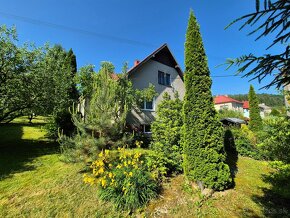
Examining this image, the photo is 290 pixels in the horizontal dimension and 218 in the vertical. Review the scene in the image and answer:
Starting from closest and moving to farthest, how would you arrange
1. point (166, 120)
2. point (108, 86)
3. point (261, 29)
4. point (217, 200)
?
point (261, 29) → point (217, 200) → point (166, 120) → point (108, 86)

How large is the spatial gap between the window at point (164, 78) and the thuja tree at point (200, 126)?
912cm

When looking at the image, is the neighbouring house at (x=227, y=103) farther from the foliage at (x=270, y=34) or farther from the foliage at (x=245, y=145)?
the foliage at (x=270, y=34)

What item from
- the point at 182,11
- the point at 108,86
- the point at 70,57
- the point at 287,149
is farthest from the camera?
the point at 70,57

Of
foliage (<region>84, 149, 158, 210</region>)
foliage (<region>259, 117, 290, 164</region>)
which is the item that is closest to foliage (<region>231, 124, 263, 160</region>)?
foliage (<region>259, 117, 290, 164</region>)

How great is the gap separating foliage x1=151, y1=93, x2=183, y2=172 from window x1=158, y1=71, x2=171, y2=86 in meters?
8.74

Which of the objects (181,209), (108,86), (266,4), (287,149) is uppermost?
(108,86)

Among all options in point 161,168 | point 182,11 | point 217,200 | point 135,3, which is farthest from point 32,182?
point 182,11

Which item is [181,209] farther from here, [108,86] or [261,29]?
[108,86]

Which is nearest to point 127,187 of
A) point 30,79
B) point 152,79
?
point 30,79

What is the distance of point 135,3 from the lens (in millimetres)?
10977

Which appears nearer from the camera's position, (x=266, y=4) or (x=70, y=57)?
(x=266, y=4)

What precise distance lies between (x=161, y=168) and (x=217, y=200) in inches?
72.1

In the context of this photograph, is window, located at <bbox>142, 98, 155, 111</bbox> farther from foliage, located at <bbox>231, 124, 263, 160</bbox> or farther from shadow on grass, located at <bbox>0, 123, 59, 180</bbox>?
shadow on grass, located at <bbox>0, 123, 59, 180</bbox>

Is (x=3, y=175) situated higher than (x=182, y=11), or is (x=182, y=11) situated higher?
(x=182, y=11)
